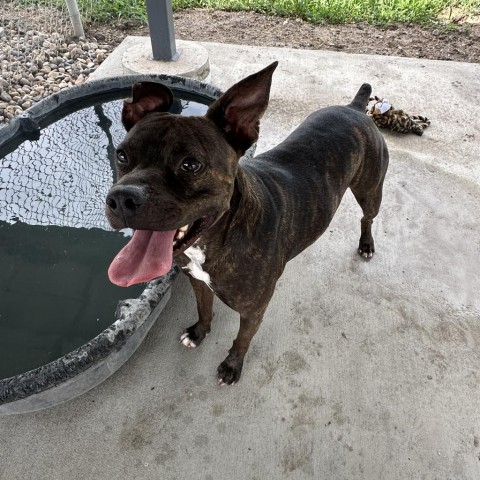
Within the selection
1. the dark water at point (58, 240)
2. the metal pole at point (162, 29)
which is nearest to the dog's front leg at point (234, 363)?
the dark water at point (58, 240)

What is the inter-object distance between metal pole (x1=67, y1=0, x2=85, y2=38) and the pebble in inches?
4.7

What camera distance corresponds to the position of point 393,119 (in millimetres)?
4586

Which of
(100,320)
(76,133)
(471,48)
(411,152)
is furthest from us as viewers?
(471,48)

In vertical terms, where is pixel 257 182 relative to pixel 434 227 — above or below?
above

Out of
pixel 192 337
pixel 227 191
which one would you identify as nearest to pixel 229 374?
pixel 192 337

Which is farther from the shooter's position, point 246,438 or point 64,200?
point 64,200

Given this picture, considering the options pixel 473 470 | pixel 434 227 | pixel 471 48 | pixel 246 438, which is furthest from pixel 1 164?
pixel 471 48

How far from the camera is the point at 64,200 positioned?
11.8 feet

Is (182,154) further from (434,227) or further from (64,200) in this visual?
(434,227)

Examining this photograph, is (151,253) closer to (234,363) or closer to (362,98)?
(234,363)

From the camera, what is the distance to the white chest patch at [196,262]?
82.6 inches

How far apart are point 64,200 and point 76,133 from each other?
85cm

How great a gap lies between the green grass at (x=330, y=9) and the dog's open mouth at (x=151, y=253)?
644 cm

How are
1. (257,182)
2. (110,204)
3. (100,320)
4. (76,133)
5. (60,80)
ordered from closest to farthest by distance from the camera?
1. (110,204)
2. (257,182)
3. (100,320)
4. (76,133)
5. (60,80)
